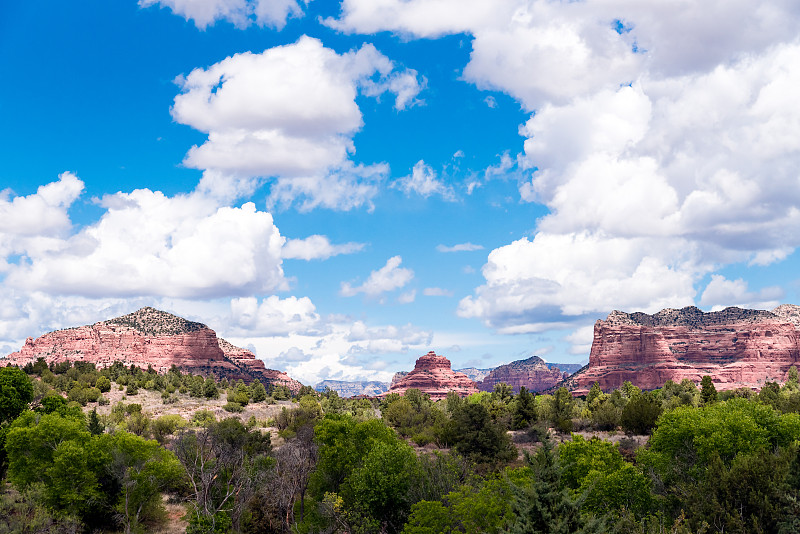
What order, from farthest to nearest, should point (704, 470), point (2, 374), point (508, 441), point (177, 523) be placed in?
point (508, 441), point (2, 374), point (177, 523), point (704, 470)

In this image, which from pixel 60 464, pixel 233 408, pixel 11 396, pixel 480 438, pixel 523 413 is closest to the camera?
pixel 60 464

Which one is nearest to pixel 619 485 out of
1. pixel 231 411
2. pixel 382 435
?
pixel 382 435

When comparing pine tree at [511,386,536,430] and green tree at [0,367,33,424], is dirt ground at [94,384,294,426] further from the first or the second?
pine tree at [511,386,536,430]

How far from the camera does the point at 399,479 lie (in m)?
47.2

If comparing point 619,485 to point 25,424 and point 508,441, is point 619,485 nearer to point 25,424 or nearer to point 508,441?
point 508,441

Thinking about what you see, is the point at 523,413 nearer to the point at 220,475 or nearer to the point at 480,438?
the point at 480,438

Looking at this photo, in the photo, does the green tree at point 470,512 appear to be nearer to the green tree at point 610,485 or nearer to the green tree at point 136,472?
the green tree at point 610,485

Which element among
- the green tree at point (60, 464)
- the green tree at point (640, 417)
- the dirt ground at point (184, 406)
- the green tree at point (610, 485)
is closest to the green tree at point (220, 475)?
the green tree at point (60, 464)

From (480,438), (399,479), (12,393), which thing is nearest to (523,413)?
(480,438)

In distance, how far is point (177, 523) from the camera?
5644cm

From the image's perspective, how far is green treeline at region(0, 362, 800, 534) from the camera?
37.4 meters

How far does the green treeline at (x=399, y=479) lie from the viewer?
123 feet

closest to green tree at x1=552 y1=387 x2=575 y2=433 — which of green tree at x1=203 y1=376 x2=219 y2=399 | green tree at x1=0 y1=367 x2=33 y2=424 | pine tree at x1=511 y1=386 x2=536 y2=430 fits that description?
pine tree at x1=511 y1=386 x2=536 y2=430

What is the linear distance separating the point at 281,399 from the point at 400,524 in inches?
3736
